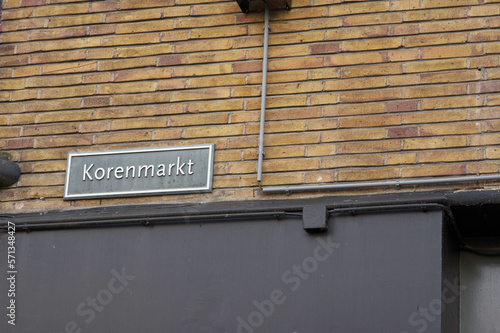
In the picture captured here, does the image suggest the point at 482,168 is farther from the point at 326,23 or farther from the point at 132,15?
the point at 132,15

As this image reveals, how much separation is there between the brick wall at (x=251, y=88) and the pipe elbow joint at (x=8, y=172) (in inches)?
1.9

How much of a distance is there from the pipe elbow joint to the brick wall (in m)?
0.05

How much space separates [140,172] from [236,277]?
1.02m

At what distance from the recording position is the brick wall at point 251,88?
5.35m

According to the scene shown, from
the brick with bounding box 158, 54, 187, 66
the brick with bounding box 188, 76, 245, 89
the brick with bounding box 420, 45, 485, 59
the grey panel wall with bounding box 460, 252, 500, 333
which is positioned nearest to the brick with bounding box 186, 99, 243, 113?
the brick with bounding box 188, 76, 245, 89

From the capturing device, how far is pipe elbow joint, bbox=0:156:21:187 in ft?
19.1

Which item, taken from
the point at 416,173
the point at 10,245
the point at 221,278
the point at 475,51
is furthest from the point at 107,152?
the point at 475,51

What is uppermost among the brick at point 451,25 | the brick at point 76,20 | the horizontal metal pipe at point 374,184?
the brick at point 76,20

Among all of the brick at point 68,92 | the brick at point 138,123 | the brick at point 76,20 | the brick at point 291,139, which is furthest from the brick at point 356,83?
the brick at point 76,20

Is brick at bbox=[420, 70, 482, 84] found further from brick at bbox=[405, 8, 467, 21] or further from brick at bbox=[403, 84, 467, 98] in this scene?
brick at bbox=[405, 8, 467, 21]

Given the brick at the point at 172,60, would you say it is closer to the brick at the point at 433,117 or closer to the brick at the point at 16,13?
the brick at the point at 16,13

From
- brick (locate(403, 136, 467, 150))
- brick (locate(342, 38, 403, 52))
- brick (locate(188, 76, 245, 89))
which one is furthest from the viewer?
brick (locate(188, 76, 245, 89))

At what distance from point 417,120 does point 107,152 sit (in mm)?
2081

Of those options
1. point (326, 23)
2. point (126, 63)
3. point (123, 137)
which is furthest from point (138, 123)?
point (326, 23)
